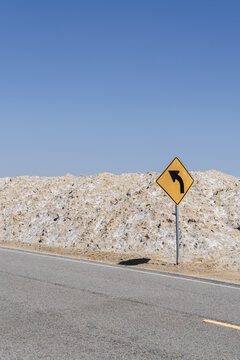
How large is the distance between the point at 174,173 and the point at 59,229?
9812 millimetres

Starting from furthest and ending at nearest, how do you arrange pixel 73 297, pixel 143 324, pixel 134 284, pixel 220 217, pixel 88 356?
pixel 220 217, pixel 134 284, pixel 73 297, pixel 143 324, pixel 88 356

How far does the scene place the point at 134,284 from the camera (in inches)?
381

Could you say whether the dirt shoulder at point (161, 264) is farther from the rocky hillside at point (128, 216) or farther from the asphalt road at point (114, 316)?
the asphalt road at point (114, 316)

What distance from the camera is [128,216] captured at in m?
20.2

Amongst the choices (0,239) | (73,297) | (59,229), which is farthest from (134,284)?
(0,239)

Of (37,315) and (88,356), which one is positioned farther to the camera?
(37,315)

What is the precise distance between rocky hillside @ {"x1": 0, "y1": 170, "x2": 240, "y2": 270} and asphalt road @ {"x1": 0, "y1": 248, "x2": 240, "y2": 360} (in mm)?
5496

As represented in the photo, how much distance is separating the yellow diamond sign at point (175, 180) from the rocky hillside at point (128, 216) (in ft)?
9.15

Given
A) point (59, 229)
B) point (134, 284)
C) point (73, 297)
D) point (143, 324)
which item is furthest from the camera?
point (59, 229)

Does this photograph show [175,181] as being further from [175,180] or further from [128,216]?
[128,216]

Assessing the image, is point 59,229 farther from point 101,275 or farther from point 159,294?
point 159,294

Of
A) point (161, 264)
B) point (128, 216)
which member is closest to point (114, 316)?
point (161, 264)

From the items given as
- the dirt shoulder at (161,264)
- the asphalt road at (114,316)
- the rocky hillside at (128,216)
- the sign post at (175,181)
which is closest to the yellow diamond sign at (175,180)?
the sign post at (175,181)

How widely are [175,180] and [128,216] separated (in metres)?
6.83
